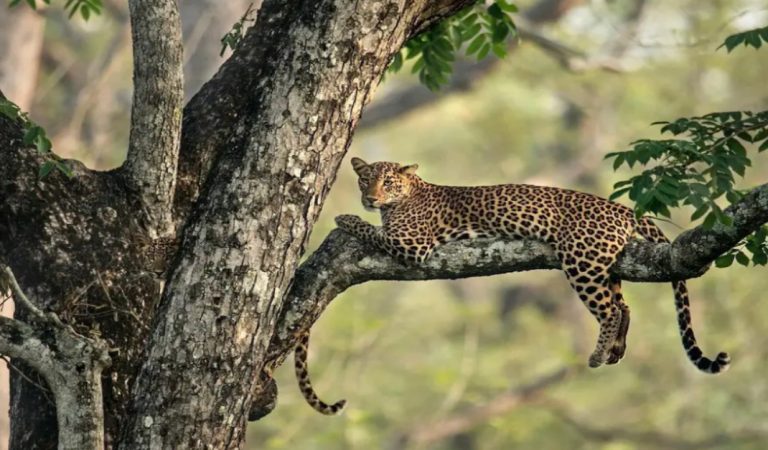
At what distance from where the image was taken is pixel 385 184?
994cm

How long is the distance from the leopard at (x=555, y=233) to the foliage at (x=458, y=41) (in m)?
0.98

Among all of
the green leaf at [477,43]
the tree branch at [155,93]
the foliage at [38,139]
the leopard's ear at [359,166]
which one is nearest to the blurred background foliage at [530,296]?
the leopard's ear at [359,166]

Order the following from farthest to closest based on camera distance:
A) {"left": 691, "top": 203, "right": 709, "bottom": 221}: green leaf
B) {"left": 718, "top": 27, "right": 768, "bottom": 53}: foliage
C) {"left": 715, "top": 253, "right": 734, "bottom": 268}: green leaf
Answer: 1. {"left": 718, "top": 27, "right": 768, "bottom": 53}: foliage
2. {"left": 715, "top": 253, "right": 734, "bottom": 268}: green leaf
3. {"left": 691, "top": 203, "right": 709, "bottom": 221}: green leaf

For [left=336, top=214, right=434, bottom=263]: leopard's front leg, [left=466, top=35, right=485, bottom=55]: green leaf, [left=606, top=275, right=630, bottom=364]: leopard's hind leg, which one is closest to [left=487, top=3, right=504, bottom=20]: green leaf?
[left=466, top=35, right=485, bottom=55]: green leaf

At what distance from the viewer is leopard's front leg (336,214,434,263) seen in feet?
26.8

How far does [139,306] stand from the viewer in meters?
7.72

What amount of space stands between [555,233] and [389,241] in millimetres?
1079

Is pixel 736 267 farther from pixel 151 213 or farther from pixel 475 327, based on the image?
pixel 151 213

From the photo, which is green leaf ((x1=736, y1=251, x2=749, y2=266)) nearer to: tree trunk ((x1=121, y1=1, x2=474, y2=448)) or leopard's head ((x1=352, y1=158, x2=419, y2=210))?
tree trunk ((x1=121, y1=1, x2=474, y2=448))

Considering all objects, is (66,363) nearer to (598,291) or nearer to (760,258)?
(598,291)

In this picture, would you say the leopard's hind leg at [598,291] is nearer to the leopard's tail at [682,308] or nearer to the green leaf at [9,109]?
the leopard's tail at [682,308]

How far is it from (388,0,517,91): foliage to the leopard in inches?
38.5

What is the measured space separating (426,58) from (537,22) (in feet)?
42.6

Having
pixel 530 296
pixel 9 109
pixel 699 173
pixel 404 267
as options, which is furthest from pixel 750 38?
pixel 530 296
